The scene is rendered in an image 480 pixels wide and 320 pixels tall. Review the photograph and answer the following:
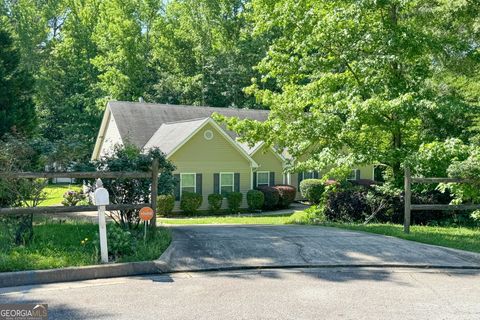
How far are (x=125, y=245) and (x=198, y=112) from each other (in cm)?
2806

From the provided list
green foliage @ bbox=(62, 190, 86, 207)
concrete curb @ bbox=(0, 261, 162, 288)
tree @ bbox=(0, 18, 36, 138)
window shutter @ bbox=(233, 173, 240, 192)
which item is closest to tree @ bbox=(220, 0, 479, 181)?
green foliage @ bbox=(62, 190, 86, 207)

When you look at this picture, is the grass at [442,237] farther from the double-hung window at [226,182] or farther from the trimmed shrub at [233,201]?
the double-hung window at [226,182]

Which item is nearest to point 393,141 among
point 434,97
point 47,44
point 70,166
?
point 434,97

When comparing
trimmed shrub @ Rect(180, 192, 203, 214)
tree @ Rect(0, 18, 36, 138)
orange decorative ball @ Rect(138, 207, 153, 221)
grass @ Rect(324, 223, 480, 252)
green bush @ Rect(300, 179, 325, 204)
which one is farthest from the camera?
green bush @ Rect(300, 179, 325, 204)

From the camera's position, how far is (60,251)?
7988mm

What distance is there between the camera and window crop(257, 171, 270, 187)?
3066 cm

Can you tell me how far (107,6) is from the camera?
47.7 m

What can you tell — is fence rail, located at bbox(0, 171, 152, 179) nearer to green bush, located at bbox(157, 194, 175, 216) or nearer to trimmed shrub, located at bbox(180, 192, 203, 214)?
green bush, located at bbox(157, 194, 175, 216)

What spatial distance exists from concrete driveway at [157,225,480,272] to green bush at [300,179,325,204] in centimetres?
1969

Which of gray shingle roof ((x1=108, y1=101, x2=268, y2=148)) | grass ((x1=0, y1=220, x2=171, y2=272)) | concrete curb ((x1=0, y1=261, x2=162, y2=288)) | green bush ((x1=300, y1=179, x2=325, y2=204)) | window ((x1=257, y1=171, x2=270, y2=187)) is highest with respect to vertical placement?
gray shingle roof ((x1=108, y1=101, x2=268, y2=148))

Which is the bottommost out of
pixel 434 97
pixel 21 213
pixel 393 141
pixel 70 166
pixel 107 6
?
pixel 21 213

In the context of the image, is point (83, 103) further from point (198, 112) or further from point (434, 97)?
point (434, 97)

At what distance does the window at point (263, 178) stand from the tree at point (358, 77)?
40.6 feet

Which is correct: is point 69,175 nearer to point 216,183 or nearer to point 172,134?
point 216,183
